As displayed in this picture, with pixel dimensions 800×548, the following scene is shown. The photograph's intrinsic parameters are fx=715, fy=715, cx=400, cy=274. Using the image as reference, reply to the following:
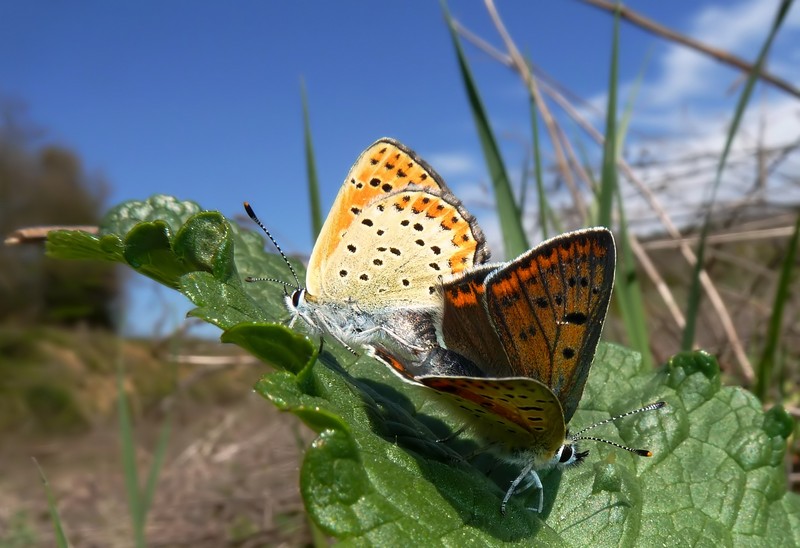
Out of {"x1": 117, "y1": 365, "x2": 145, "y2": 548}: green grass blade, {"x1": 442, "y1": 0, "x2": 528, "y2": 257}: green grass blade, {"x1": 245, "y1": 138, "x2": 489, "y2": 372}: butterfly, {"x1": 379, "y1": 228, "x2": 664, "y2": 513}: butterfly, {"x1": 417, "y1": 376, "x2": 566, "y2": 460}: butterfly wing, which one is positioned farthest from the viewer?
{"x1": 442, "y1": 0, "x2": 528, "y2": 257}: green grass blade

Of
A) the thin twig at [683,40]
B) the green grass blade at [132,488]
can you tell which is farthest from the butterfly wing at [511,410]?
the thin twig at [683,40]

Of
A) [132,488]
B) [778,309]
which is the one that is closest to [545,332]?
[778,309]

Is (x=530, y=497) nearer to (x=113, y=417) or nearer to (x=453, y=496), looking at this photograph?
(x=453, y=496)

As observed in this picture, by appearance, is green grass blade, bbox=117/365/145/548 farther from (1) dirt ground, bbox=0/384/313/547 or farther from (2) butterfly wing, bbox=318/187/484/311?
(2) butterfly wing, bbox=318/187/484/311

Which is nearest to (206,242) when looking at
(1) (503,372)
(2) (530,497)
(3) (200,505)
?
(1) (503,372)

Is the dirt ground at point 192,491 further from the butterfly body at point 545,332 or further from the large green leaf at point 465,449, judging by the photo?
the butterfly body at point 545,332

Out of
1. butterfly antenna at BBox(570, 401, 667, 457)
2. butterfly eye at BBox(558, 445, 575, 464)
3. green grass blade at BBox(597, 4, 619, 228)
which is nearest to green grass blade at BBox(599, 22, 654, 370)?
green grass blade at BBox(597, 4, 619, 228)

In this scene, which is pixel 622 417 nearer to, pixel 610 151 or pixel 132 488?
pixel 610 151
